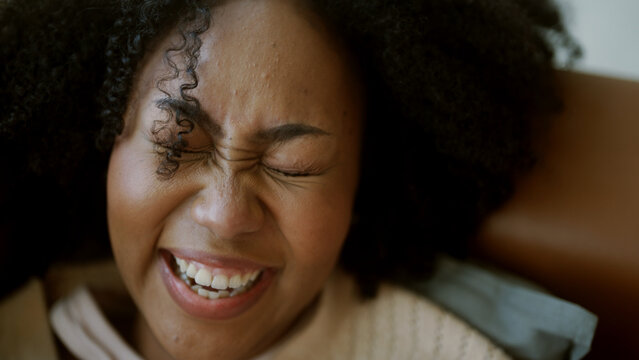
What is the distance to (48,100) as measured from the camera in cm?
99

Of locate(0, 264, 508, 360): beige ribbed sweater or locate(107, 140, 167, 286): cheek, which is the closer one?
locate(107, 140, 167, 286): cheek

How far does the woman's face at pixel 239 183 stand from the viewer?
887 millimetres

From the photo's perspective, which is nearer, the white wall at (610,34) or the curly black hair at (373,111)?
the curly black hair at (373,111)

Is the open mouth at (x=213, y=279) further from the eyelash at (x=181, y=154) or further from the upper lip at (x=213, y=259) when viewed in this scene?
the eyelash at (x=181, y=154)

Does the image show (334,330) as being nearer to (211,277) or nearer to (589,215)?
(211,277)

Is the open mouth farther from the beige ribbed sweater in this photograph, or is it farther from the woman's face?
the beige ribbed sweater

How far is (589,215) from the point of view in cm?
106

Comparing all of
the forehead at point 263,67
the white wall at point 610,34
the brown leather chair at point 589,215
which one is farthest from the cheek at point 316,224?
the white wall at point 610,34

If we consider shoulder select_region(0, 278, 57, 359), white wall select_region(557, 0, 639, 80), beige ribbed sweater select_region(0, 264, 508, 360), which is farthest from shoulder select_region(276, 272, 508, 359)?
white wall select_region(557, 0, 639, 80)

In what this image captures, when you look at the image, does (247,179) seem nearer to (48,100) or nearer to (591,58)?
(48,100)

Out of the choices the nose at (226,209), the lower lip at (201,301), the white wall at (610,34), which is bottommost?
the lower lip at (201,301)

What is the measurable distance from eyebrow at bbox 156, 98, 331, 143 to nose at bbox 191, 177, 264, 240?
0.08 metres

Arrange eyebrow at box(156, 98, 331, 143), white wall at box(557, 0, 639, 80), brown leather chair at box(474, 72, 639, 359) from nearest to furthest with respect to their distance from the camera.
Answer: eyebrow at box(156, 98, 331, 143) → brown leather chair at box(474, 72, 639, 359) → white wall at box(557, 0, 639, 80)

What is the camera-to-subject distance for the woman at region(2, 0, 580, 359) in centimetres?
90
